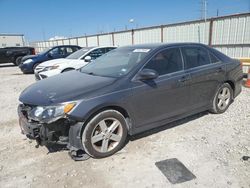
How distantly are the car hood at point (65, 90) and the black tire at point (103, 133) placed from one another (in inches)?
14.3

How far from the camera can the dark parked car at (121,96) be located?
9.50 feet

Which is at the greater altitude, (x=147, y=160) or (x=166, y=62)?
(x=166, y=62)

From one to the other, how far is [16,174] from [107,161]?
1214mm

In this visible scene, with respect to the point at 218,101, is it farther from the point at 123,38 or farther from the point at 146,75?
the point at 123,38

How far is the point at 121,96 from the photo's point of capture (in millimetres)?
3137

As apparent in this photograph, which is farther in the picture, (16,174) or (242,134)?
(242,134)

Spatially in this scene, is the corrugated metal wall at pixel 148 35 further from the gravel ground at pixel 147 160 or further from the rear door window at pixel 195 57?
the gravel ground at pixel 147 160

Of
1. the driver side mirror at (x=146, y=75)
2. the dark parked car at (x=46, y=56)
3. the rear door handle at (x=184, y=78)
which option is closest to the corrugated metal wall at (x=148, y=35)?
the dark parked car at (x=46, y=56)

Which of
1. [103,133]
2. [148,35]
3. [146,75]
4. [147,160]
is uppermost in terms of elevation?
[148,35]

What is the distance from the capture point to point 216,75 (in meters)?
4.36

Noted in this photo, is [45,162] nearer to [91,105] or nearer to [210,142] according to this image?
[91,105]

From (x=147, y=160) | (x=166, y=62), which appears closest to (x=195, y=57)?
(x=166, y=62)

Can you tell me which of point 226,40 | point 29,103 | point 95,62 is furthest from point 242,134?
point 226,40

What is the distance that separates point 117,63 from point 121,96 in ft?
3.33
